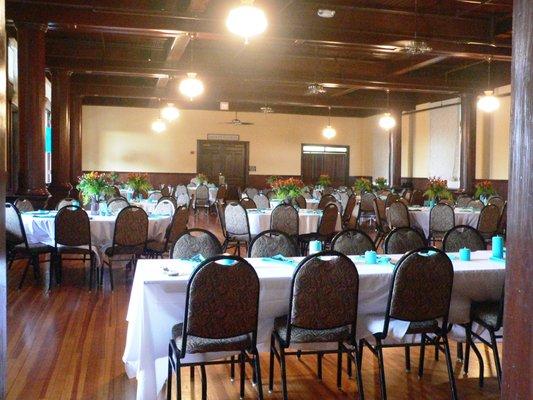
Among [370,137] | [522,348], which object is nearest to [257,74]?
[370,137]

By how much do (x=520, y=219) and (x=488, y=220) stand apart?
6.78 metres

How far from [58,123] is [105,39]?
1.79m

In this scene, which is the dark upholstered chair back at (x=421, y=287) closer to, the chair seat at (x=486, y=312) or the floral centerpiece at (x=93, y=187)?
the chair seat at (x=486, y=312)

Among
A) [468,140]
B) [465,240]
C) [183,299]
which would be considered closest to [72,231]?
[183,299]

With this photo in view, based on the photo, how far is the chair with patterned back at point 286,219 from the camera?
23.2 ft

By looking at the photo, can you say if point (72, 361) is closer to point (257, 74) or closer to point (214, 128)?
point (257, 74)

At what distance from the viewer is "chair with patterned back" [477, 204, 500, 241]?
297 inches

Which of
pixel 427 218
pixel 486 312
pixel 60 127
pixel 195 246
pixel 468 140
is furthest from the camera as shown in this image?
pixel 468 140

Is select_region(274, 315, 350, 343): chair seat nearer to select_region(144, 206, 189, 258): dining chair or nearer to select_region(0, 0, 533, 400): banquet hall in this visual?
select_region(0, 0, 533, 400): banquet hall

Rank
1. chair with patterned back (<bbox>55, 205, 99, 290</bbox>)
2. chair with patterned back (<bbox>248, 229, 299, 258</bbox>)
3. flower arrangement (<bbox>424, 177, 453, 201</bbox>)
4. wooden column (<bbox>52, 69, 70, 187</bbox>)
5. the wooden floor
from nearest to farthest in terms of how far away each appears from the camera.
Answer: the wooden floor < chair with patterned back (<bbox>248, 229, 299, 258</bbox>) < chair with patterned back (<bbox>55, 205, 99, 290</bbox>) < flower arrangement (<bbox>424, 177, 453, 201</bbox>) < wooden column (<bbox>52, 69, 70, 187</bbox>)

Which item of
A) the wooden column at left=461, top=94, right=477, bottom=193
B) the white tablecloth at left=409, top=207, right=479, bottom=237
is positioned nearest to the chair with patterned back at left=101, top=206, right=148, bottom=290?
the white tablecloth at left=409, top=207, right=479, bottom=237

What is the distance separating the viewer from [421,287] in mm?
3283

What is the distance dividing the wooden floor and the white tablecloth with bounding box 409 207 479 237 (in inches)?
176

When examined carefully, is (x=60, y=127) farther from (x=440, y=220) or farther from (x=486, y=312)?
(x=486, y=312)
